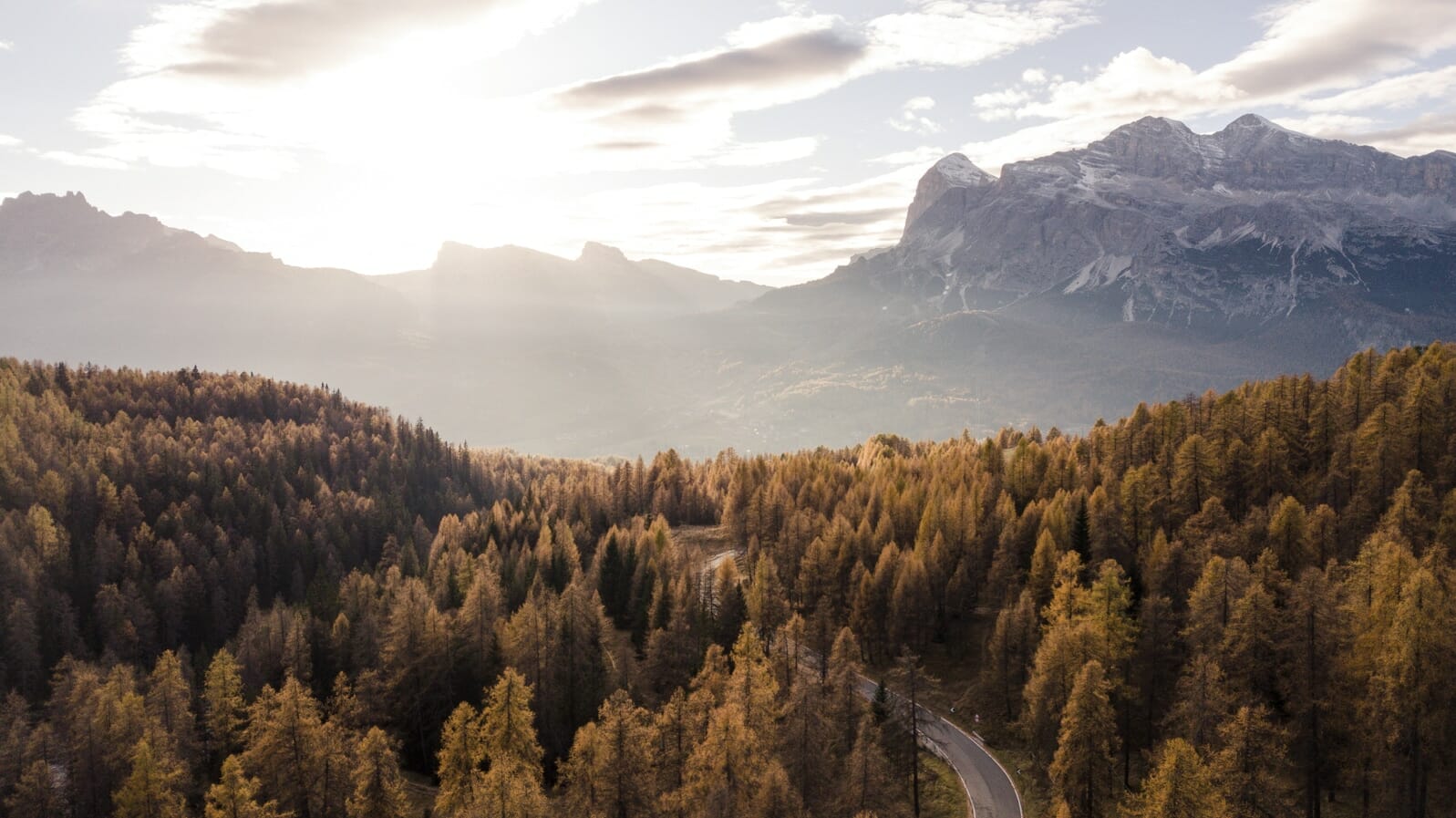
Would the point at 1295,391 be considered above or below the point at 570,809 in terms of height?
above

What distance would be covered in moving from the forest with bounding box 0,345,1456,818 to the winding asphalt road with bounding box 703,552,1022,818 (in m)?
2.53

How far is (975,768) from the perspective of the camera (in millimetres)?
67625

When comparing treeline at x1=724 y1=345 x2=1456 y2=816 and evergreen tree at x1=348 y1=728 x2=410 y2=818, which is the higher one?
treeline at x1=724 y1=345 x2=1456 y2=816

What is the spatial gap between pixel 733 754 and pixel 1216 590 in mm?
35484

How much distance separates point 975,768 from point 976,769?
0.43 feet

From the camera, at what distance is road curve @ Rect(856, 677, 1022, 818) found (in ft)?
203

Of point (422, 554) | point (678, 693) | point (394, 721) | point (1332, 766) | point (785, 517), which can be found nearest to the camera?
A: point (1332, 766)

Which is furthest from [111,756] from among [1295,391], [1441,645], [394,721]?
[1295,391]

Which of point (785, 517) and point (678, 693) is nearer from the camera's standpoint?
point (678, 693)

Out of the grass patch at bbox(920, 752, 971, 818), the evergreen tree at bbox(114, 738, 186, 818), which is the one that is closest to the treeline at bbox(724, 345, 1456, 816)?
the grass patch at bbox(920, 752, 971, 818)

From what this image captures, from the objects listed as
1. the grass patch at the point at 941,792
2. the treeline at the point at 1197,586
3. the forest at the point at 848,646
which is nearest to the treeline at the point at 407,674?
the forest at the point at 848,646

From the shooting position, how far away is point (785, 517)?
115625 mm

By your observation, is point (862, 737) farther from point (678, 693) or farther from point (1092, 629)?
point (1092, 629)

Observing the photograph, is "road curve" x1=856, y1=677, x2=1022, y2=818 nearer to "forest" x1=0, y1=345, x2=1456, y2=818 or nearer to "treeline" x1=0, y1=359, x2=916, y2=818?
"forest" x1=0, y1=345, x2=1456, y2=818
